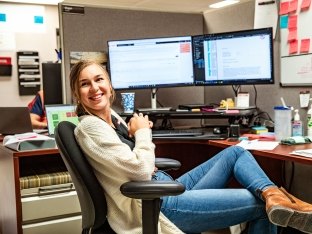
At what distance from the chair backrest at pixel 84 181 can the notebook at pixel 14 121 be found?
1056 mm

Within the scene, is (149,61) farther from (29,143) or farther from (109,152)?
(109,152)

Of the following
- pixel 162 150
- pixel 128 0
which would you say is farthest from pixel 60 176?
pixel 128 0

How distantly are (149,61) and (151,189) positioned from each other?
1.32 meters

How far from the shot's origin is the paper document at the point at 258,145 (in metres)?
1.65

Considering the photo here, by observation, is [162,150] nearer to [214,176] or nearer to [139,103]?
[139,103]

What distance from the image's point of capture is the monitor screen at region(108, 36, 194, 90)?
2.29 m

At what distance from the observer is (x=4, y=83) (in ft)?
15.0

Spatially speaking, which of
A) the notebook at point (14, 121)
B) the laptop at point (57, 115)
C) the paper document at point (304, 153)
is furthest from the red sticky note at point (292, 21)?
the notebook at point (14, 121)

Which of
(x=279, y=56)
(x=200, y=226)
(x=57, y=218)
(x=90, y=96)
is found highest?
(x=279, y=56)

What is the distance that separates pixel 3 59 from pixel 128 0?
1704 millimetres

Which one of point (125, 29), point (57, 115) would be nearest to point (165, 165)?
point (57, 115)

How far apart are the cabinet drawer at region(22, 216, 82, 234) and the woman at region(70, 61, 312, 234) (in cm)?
67

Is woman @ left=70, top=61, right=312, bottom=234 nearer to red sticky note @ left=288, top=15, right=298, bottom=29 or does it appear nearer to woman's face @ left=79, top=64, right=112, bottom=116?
woman's face @ left=79, top=64, right=112, bottom=116

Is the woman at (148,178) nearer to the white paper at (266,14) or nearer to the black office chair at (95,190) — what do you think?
the black office chair at (95,190)
